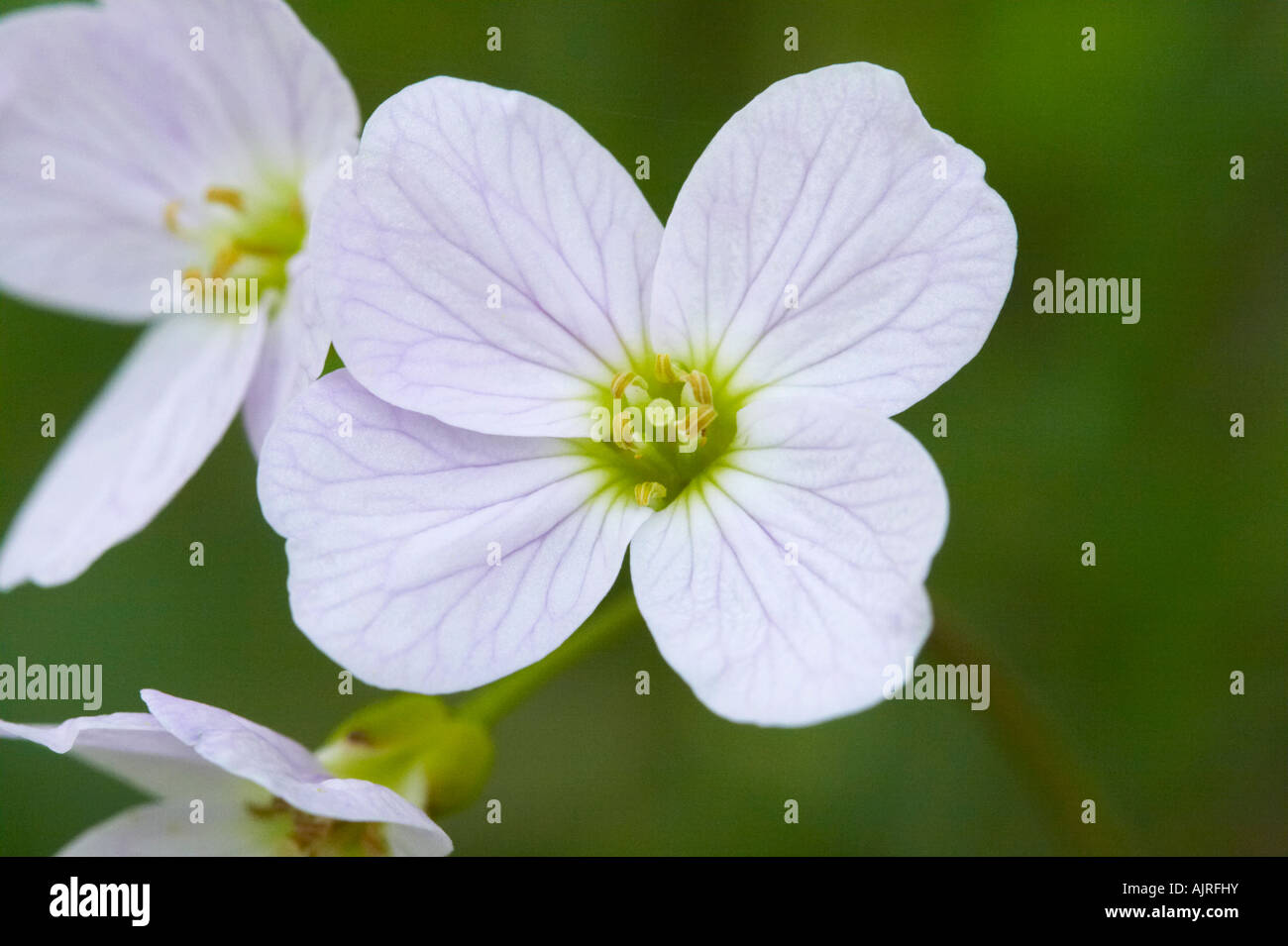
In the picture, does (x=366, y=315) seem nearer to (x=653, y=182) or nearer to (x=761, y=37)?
(x=653, y=182)

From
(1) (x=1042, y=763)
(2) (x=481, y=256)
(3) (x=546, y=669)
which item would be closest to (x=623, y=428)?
(2) (x=481, y=256)

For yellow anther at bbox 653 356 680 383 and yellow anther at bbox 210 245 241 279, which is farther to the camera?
yellow anther at bbox 210 245 241 279

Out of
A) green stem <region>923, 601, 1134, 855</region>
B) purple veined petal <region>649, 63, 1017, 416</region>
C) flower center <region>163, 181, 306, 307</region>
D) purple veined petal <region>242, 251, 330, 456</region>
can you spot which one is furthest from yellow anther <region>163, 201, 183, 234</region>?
green stem <region>923, 601, 1134, 855</region>

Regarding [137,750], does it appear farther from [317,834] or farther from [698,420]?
[698,420]

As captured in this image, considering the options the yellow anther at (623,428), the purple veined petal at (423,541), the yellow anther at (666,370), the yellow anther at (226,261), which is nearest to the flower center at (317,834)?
the purple veined petal at (423,541)

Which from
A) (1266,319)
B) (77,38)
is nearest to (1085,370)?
(1266,319)

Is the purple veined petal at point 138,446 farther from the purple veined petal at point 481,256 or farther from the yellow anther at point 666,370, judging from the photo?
the yellow anther at point 666,370

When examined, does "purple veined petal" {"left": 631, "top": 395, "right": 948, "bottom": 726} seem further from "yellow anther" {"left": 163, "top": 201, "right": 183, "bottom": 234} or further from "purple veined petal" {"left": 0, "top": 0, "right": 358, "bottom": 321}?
"yellow anther" {"left": 163, "top": 201, "right": 183, "bottom": 234}
